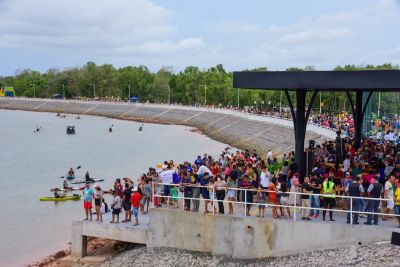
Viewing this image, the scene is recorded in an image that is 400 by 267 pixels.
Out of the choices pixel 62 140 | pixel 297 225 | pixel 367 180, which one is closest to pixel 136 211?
pixel 297 225

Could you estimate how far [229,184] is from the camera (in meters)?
19.9

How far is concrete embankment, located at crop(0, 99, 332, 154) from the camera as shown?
2531 inches

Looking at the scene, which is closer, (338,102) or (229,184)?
(229,184)

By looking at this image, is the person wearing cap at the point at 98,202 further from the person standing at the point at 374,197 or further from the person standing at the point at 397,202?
the person standing at the point at 397,202

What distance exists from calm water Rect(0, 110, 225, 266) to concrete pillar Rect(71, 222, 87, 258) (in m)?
6.03

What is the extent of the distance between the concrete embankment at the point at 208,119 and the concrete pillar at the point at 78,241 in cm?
3261

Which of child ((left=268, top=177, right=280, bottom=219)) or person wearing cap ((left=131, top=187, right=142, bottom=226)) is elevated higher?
child ((left=268, top=177, right=280, bottom=219))

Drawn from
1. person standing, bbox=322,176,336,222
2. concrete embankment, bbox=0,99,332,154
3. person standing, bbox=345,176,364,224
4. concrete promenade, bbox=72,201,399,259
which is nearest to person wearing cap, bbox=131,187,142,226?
concrete promenade, bbox=72,201,399,259

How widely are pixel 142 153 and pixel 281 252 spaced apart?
57.1 metres

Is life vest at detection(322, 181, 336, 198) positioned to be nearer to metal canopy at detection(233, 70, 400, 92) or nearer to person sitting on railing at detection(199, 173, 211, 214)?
metal canopy at detection(233, 70, 400, 92)

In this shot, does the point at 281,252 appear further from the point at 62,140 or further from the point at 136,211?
the point at 62,140

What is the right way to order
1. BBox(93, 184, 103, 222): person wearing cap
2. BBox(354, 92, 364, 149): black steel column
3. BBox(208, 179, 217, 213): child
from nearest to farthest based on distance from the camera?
BBox(208, 179, 217, 213): child < BBox(93, 184, 103, 222): person wearing cap < BBox(354, 92, 364, 149): black steel column

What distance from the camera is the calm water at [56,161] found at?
31.1 m

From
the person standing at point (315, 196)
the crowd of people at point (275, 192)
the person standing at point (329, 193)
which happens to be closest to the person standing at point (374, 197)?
the crowd of people at point (275, 192)
